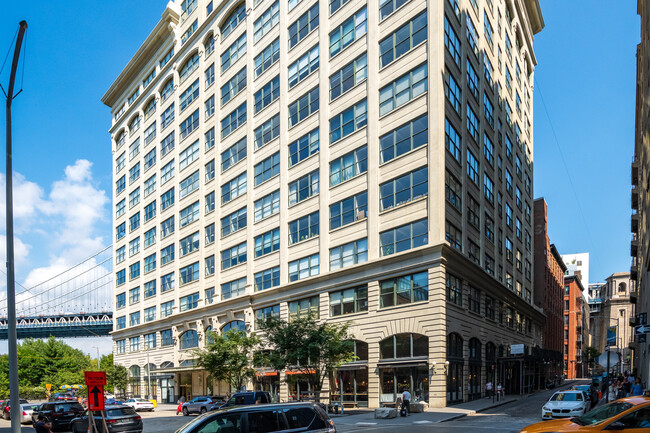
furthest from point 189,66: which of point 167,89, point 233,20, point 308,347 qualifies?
point 308,347

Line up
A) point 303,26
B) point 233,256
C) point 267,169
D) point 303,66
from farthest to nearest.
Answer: point 233,256 → point 267,169 → point 303,26 → point 303,66

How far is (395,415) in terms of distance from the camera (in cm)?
3194

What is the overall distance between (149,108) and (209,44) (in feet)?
62.0

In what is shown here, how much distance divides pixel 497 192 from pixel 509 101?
45.4 ft

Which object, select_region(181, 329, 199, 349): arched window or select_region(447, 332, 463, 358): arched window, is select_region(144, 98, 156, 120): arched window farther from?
select_region(447, 332, 463, 358): arched window

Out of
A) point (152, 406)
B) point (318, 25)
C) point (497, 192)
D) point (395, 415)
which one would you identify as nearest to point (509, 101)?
point (497, 192)

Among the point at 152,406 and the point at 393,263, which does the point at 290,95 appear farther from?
the point at 152,406

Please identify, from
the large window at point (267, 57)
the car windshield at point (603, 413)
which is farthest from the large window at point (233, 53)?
the car windshield at point (603, 413)

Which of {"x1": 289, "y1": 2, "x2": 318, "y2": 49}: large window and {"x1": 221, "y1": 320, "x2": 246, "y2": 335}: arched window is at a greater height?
{"x1": 289, "y1": 2, "x2": 318, "y2": 49}: large window

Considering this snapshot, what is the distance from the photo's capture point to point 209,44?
214 ft

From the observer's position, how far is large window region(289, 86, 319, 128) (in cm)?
4729

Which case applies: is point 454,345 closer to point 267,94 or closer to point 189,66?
point 267,94

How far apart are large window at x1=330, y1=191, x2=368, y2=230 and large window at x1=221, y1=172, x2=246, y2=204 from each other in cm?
1465

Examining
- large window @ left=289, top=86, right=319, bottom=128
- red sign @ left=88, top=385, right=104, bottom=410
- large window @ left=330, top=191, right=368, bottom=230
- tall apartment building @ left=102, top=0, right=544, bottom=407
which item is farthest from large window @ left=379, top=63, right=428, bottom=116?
red sign @ left=88, top=385, right=104, bottom=410
